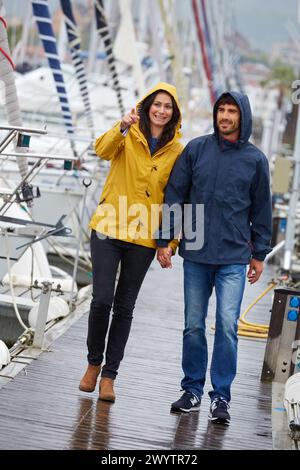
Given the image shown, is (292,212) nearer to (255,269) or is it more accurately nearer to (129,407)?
(255,269)

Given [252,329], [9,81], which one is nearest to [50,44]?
[9,81]

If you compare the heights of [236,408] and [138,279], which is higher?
[138,279]

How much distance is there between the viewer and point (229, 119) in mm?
7023

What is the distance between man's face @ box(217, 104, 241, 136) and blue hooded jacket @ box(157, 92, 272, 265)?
0.03 metres

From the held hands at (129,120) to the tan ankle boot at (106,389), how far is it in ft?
5.15

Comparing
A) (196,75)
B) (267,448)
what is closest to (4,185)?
(267,448)

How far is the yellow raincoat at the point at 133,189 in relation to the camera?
7.06 meters

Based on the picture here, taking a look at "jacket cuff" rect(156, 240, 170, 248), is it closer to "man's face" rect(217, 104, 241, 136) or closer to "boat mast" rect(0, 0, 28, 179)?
"man's face" rect(217, 104, 241, 136)

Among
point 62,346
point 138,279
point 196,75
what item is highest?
point 138,279

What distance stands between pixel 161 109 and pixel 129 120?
0.25 metres

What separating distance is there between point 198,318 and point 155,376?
4.18 ft

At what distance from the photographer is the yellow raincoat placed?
7059mm

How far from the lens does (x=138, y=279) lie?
7184 mm

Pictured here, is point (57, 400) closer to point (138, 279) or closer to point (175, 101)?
point (138, 279)
